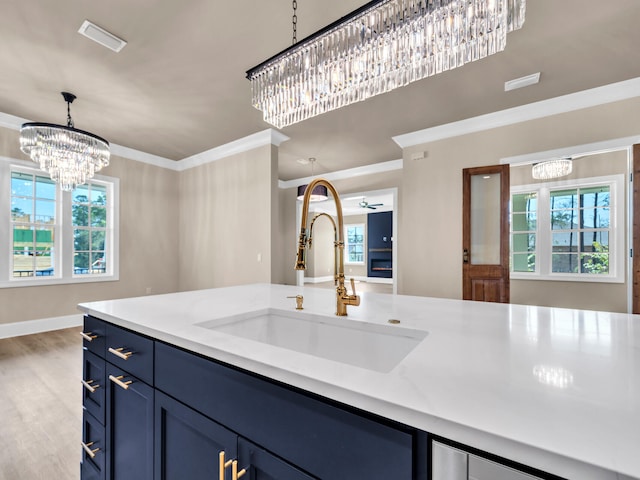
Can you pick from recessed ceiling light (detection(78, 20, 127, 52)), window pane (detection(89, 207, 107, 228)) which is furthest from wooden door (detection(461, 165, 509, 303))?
window pane (detection(89, 207, 107, 228))

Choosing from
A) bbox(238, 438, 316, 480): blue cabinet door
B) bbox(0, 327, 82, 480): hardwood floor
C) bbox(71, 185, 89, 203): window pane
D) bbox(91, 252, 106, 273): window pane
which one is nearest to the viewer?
bbox(238, 438, 316, 480): blue cabinet door

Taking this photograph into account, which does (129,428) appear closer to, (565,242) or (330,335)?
(330,335)

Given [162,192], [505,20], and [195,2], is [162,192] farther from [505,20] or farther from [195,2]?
[505,20]

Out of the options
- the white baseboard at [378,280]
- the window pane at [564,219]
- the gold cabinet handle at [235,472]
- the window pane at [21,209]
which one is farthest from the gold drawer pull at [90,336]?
the white baseboard at [378,280]

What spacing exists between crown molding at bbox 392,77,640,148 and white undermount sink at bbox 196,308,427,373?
12.3 feet

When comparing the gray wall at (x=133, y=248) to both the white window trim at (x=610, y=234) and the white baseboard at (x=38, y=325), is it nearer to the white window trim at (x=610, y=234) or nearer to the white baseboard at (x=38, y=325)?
the white baseboard at (x=38, y=325)

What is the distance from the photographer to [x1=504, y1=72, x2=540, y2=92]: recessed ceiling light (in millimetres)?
2951

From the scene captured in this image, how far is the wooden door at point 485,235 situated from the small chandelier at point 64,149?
423 centimetres

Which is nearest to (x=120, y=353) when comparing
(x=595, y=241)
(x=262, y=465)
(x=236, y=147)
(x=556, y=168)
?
(x=262, y=465)

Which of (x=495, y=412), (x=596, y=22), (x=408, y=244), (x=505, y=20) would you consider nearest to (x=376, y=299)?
(x=495, y=412)

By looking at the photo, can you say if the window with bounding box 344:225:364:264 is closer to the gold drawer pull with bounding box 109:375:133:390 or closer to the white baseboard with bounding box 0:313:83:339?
the white baseboard with bounding box 0:313:83:339

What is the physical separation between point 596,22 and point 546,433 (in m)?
3.13

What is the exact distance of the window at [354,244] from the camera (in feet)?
37.5

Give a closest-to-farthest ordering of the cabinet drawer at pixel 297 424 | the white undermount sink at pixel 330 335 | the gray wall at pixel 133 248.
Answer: the cabinet drawer at pixel 297 424
the white undermount sink at pixel 330 335
the gray wall at pixel 133 248
